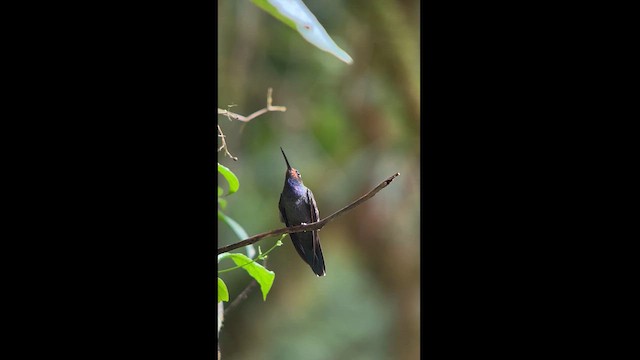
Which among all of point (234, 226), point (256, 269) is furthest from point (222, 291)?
point (234, 226)

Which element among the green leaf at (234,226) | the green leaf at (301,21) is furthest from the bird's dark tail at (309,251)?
the green leaf at (301,21)

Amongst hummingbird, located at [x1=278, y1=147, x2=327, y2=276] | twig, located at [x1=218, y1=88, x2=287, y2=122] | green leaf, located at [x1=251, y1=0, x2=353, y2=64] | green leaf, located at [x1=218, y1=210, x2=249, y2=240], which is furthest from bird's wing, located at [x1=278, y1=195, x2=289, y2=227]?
green leaf, located at [x1=251, y1=0, x2=353, y2=64]

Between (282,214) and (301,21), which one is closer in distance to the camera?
(301,21)

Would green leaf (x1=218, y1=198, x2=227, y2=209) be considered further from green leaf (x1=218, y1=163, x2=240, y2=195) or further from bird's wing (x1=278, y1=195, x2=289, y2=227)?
bird's wing (x1=278, y1=195, x2=289, y2=227)

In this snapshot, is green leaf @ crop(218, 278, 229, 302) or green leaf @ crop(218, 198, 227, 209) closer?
green leaf @ crop(218, 278, 229, 302)

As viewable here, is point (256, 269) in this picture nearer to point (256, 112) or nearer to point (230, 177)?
point (230, 177)
